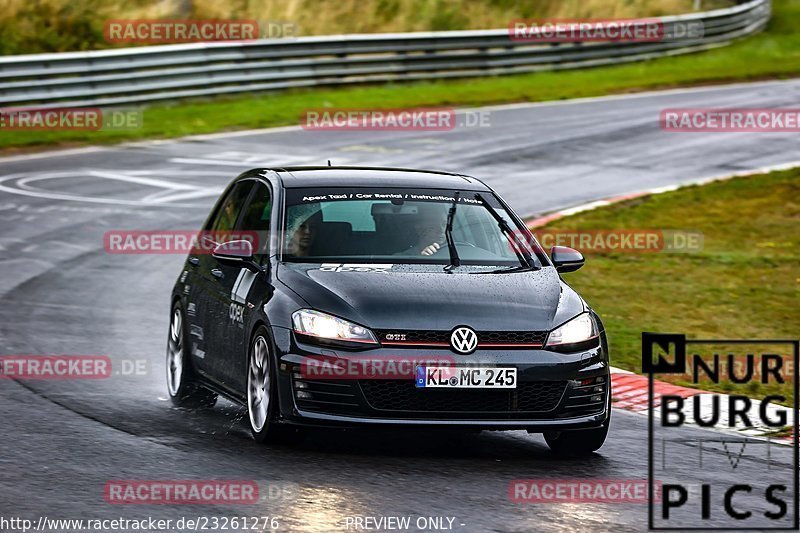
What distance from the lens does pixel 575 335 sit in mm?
8703

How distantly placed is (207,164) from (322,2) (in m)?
22.0

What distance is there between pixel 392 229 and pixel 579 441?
68.3 inches

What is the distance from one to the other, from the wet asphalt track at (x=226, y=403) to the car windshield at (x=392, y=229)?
1.07m

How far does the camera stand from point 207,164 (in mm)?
23625

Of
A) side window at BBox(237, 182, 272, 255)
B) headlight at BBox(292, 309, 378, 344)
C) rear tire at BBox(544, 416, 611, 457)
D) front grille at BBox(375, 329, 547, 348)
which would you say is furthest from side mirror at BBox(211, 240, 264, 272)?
rear tire at BBox(544, 416, 611, 457)

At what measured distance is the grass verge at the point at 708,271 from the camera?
45.9ft

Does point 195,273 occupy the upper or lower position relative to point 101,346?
A: upper

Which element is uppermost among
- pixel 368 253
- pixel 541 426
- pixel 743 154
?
pixel 368 253

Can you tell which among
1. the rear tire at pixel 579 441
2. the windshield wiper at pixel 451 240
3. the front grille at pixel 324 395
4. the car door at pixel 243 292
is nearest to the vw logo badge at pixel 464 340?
the front grille at pixel 324 395

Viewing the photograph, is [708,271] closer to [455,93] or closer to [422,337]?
[422,337]

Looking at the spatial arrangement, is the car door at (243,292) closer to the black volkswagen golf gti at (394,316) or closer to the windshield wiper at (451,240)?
the black volkswagen golf gti at (394,316)

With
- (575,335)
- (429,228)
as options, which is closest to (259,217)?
(429,228)

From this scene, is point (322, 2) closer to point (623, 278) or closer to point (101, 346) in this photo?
point (623, 278)

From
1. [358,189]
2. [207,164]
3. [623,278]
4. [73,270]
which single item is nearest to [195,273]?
[358,189]
